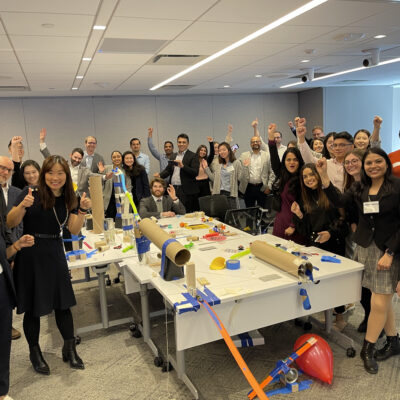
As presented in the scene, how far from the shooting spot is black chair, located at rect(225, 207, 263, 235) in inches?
163

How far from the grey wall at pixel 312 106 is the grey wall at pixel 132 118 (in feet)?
0.71

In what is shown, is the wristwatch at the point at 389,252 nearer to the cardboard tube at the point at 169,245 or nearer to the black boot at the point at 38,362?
the cardboard tube at the point at 169,245

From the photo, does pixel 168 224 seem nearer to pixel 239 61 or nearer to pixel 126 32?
pixel 126 32

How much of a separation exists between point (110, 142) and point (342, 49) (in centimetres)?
500

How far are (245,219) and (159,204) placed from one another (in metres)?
1.03

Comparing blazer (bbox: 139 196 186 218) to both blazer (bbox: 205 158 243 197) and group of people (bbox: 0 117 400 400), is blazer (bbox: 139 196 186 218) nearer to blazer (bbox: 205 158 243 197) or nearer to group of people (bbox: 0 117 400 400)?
blazer (bbox: 205 158 243 197)

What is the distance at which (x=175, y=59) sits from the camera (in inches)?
174

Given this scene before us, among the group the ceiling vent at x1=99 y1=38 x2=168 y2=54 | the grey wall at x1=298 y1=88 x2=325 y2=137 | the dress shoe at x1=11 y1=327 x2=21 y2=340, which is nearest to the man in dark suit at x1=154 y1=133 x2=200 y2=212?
the ceiling vent at x1=99 y1=38 x2=168 y2=54

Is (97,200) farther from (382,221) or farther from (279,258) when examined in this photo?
(382,221)

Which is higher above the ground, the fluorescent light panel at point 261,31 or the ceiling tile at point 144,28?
the fluorescent light panel at point 261,31

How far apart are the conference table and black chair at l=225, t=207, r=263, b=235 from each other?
4.09 ft

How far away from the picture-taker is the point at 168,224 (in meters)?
4.00

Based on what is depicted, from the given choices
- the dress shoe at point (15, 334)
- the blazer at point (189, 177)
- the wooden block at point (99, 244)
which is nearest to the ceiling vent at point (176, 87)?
the blazer at point (189, 177)

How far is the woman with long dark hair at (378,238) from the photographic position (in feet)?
7.77
